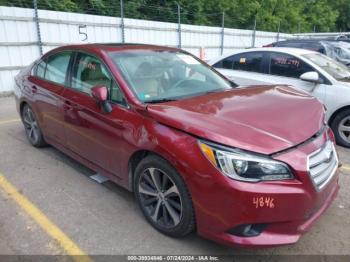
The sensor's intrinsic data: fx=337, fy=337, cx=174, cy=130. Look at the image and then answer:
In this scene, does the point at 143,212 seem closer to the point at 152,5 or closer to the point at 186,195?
the point at 186,195

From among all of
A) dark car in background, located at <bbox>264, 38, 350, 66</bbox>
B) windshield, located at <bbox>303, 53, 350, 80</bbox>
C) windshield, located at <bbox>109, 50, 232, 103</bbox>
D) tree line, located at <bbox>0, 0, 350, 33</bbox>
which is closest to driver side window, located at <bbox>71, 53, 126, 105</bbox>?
windshield, located at <bbox>109, 50, 232, 103</bbox>

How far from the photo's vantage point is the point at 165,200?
2.93 m

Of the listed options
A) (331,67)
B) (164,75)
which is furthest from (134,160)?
(331,67)

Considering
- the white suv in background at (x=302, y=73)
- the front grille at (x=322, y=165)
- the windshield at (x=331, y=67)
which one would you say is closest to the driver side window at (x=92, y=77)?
the front grille at (x=322, y=165)

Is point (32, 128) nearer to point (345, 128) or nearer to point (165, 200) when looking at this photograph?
point (165, 200)

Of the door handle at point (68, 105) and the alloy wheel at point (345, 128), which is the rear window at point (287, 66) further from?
the door handle at point (68, 105)

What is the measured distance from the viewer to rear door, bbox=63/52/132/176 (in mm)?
3238

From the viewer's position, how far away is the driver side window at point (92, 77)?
3.35m

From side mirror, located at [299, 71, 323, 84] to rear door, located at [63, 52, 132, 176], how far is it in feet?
11.9

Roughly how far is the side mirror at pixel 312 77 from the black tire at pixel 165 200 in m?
3.79

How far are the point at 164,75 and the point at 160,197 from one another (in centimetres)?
135

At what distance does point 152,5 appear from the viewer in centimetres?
1714

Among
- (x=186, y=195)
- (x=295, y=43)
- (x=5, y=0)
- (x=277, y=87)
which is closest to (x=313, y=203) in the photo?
(x=186, y=195)

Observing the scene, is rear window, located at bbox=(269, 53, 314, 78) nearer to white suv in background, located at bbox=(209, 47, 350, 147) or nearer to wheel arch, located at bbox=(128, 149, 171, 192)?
white suv in background, located at bbox=(209, 47, 350, 147)
